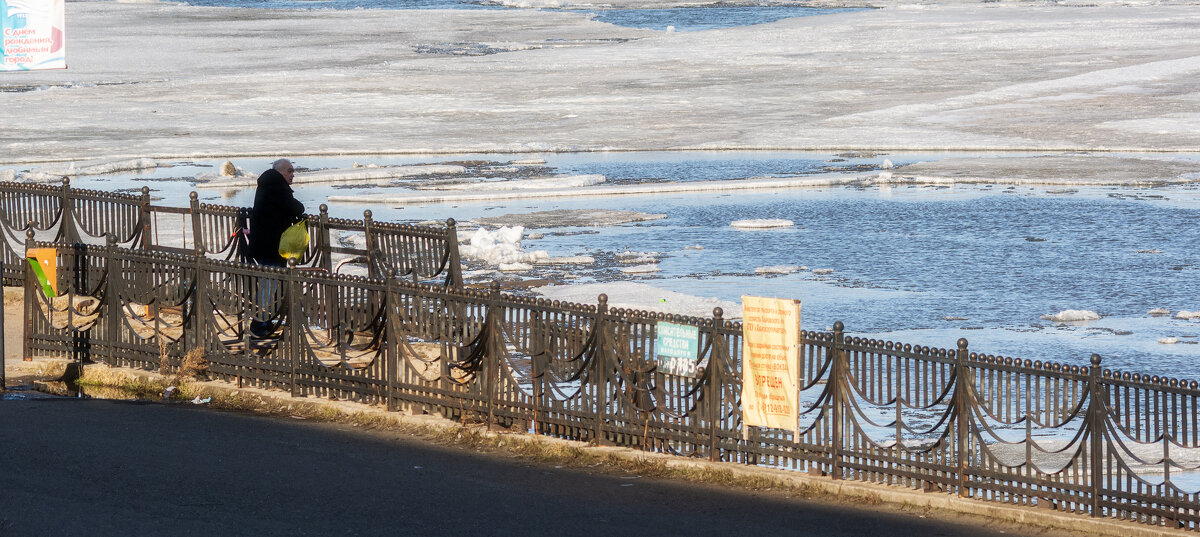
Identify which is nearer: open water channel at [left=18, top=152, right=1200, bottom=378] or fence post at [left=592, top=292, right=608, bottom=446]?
fence post at [left=592, top=292, right=608, bottom=446]

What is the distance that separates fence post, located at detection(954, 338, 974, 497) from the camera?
930 cm

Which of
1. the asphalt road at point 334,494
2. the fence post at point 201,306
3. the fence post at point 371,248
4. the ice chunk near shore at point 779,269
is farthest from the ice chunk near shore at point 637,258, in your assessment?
the asphalt road at point 334,494

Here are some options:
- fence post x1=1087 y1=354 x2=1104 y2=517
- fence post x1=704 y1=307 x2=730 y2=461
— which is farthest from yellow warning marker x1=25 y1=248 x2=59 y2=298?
fence post x1=1087 y1=354 x2=1104 y2=517

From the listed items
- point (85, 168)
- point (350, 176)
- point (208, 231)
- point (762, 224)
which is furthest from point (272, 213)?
point (85, 168)

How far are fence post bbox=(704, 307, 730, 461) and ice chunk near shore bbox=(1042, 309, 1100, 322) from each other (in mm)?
6988

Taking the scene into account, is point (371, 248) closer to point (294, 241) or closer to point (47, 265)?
point (294, 241)

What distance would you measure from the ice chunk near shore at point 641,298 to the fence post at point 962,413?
677 cm

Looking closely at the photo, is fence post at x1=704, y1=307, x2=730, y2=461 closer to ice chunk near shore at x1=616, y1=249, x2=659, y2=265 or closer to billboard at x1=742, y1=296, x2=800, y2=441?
billboard at x1=742, y1=296, x2=800, y2=441

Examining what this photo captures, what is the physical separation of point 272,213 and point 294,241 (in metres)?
0.35

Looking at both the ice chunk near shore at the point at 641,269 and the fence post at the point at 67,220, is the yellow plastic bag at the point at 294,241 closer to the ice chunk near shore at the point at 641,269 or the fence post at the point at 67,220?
the fence post at the point at 67,220

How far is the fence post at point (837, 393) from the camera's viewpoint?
32.3ft

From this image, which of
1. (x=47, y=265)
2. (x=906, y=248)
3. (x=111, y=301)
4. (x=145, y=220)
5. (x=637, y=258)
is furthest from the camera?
(x=906, y=248)

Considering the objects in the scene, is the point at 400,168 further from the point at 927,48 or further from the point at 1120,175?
the point at 927,48

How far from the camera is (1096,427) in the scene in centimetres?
886
